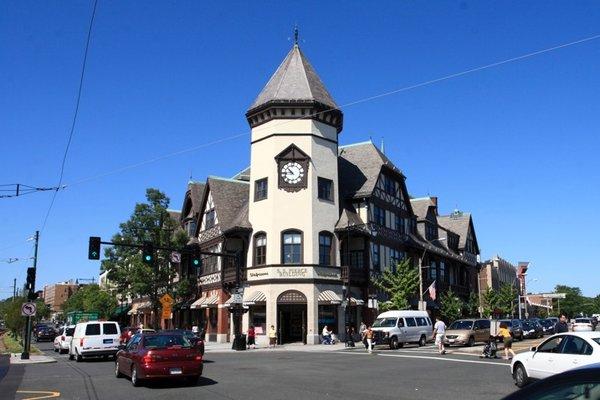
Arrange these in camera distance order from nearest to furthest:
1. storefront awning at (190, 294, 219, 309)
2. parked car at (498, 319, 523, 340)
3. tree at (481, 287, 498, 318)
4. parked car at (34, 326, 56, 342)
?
parked car at (498, 319, 523, 340), storefront awning at (190, 294, 219, 309), parked car at (34, 326, 56, 342), tree at (481, 287, 498, 318)

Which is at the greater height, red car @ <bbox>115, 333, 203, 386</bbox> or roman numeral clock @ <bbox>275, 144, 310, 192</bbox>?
roman numeral clock @ <bbox>275, 144, 310, 192</bbox>

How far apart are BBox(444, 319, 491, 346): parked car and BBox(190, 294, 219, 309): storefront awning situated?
18716 millimetres

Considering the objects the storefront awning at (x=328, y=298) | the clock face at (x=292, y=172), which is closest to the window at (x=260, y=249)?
the clock face at (x=292, y=172)

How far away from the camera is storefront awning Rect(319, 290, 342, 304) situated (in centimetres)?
4109

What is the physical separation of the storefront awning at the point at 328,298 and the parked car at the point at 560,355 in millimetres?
25967

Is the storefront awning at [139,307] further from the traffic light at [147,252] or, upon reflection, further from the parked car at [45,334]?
the traffic light at [147,252]

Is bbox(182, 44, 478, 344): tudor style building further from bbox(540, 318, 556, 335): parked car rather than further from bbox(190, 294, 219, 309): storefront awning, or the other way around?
bbox(540, 318, 556, 335): parked car

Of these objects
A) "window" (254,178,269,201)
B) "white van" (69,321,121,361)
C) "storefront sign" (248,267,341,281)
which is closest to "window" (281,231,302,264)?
"storefront sign" (248,267,341,281)

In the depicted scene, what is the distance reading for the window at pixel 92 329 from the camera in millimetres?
28373

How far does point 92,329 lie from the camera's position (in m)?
28.5

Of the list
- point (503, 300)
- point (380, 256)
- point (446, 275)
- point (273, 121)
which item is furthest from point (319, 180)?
point (503, 300)

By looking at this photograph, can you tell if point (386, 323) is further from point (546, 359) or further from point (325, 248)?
point (546, 359)

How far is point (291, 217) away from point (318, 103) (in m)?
8.61

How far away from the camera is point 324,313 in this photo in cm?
4203
